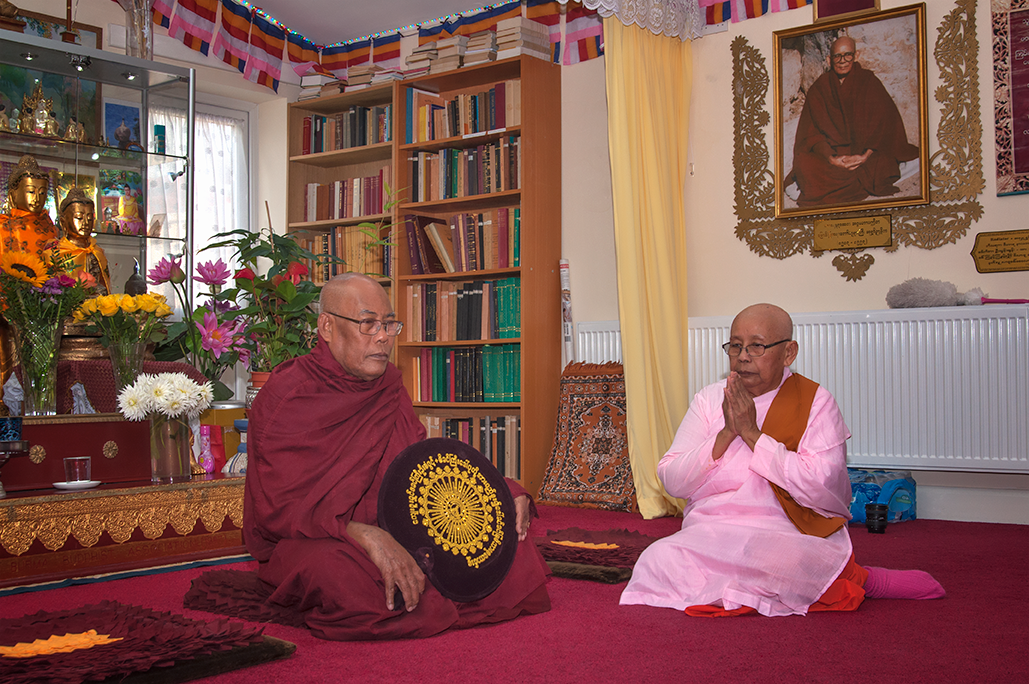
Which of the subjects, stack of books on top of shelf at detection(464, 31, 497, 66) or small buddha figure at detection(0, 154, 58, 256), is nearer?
small buddha figure at detection(0, 154, 58, 256)

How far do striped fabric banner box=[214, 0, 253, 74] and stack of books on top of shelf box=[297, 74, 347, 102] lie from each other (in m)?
0.40

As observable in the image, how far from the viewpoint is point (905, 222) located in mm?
4316

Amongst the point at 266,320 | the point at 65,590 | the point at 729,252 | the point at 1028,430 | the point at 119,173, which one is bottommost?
the point at 65,590

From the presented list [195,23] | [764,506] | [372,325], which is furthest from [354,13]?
[764,506]

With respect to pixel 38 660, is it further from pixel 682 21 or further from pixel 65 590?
pixel 682 21

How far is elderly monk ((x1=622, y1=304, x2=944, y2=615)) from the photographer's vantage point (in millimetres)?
2506

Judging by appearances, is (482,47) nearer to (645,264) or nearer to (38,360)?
(645,264)

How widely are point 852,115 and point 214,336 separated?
3.13 metres

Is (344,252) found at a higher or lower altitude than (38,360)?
higher

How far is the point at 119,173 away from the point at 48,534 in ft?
8.37

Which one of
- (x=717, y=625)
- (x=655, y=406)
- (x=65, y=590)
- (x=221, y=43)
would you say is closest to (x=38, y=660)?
(x=65, y=590)

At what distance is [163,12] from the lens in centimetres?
562

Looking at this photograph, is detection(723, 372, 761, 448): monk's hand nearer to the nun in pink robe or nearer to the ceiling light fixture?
the nun in pink robe

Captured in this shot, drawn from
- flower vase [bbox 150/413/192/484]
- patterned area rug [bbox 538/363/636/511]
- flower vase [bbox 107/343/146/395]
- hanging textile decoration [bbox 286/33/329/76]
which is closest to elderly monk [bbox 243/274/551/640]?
flower vase [bbox 150/413/192/484]
